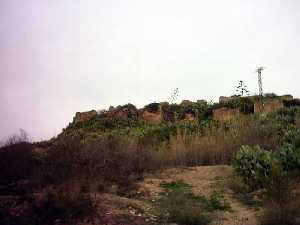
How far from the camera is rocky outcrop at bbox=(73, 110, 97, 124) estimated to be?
84.2ft

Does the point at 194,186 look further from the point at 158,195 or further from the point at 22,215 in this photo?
the point at 22,215

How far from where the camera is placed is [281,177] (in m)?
8.06

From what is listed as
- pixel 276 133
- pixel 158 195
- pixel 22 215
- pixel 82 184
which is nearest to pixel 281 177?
pixel 158 195

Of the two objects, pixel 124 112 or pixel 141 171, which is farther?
pixel 124 112

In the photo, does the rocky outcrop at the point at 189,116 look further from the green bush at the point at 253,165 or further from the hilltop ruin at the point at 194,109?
the green bush at the point at 253,165

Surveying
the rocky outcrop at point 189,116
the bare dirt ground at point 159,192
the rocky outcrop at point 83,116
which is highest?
the rocky outcrop at point 83,116

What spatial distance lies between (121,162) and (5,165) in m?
2.54

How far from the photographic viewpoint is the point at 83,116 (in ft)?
86.1

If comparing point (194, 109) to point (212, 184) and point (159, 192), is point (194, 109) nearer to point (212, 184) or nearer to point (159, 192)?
point (212, 184)

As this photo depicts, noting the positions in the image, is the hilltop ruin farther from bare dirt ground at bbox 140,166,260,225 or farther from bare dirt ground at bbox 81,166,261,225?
bare dirt ground at bbox 81,166,261,225

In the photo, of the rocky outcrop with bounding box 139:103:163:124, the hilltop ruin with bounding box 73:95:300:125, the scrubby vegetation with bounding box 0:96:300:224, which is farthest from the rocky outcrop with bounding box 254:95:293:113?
the scrubby vegetation with bounding box 0:96:300:224

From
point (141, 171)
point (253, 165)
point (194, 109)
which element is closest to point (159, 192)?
point (141, 171)

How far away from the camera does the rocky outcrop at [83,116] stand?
25.7 meters

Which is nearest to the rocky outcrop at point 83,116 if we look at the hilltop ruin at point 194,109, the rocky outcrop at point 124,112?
the hilltop ruin at point 194,109
